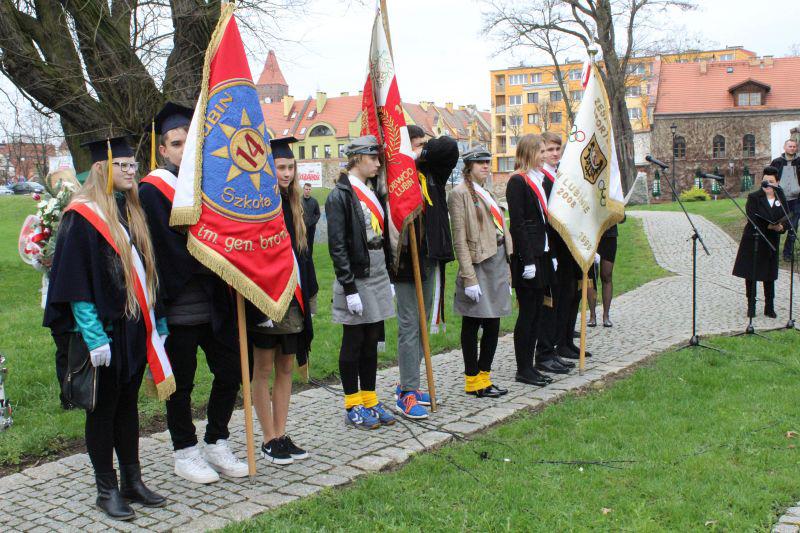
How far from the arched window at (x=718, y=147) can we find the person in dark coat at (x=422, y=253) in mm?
57498

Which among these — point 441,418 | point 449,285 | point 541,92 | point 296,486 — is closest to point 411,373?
point 441,418

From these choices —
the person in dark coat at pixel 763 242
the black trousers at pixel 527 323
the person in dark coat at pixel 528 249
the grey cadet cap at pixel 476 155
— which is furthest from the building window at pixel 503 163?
the grey cadet cap at pixel 476 155

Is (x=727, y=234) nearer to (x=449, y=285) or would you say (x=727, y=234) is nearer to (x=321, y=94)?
(x=449, y=285)

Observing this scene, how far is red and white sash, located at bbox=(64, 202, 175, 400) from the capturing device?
13.2 ft

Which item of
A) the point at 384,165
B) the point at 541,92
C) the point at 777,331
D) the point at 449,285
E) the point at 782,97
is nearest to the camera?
the point at 384,165

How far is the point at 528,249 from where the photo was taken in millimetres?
6754

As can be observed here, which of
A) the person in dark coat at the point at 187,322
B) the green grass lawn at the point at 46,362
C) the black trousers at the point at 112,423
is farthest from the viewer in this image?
the green grass lawn at the point at 46,362

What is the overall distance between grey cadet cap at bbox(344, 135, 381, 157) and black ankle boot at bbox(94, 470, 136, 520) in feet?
9.22

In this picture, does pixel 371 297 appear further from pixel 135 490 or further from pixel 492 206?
pixel 135 490

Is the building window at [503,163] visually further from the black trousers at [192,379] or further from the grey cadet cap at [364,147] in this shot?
the black trousers at [192,379]

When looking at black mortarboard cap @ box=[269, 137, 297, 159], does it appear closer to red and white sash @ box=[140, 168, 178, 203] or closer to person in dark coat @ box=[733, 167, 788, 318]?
red and white sash @ box=[140, 168, 178, 203]

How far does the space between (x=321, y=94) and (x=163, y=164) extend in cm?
8672

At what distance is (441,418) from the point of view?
5996mm

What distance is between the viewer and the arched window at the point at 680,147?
58.0m
